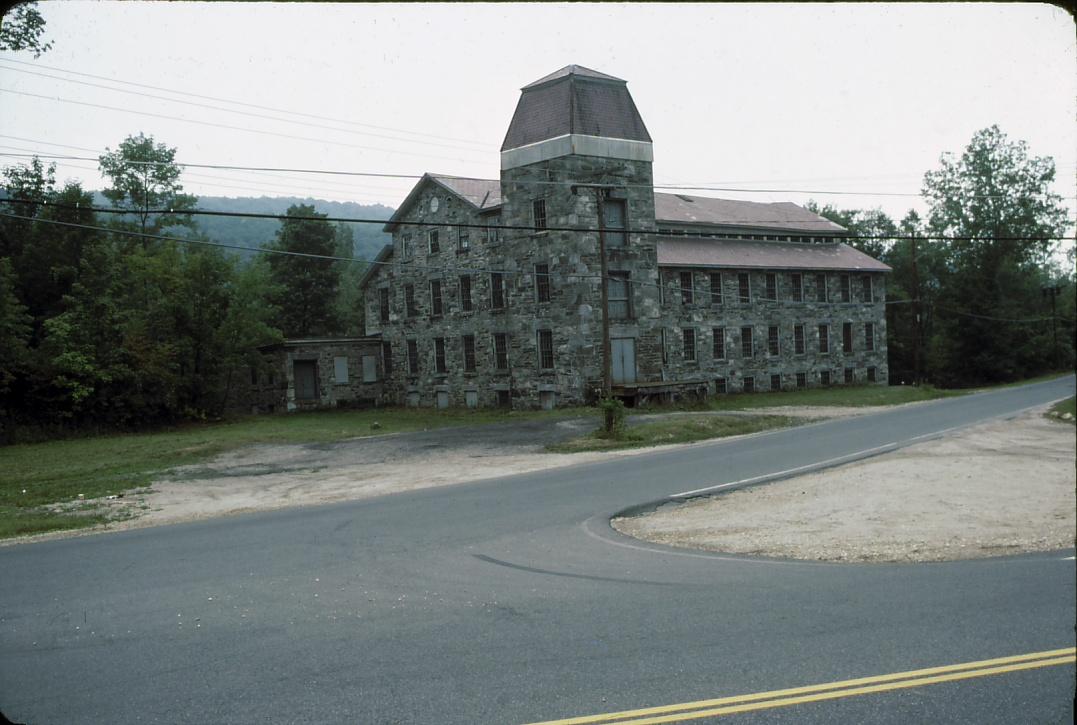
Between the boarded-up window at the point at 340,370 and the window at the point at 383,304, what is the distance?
3262mm

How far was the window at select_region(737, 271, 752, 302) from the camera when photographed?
131 ft

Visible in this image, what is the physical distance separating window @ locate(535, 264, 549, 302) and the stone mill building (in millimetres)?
66

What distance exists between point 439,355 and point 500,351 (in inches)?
175

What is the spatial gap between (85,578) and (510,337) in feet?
85.3

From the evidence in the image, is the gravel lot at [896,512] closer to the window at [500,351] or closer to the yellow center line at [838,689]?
the yellow center line at [838,689]

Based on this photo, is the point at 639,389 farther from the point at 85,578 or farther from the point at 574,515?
the point at 85,578

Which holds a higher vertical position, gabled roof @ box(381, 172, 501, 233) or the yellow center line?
gabled roof @ box(381, 172, 501, 233)

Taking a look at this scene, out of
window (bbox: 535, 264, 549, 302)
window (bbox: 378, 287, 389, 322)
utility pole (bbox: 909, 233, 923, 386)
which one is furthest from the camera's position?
window (bbox: 378, 287, 389, 322)

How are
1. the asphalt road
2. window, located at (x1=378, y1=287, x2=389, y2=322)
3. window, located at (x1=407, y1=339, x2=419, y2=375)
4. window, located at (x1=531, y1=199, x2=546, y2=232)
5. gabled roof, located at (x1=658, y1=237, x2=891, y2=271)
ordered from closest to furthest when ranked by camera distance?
the asphalt road < window, located at (x1=531, y1=199, x2=546, y2=232) < gabled roof, located at (x1=658, y1=237, x2=891, y2=271) < window, located at (x1=407, y1=339, x2=419, y2=375) < window, located at (x1=378, y1=287, x2=389, y2=322)

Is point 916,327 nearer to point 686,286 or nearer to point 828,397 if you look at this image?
point 828,397

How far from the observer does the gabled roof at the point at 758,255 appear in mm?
38219

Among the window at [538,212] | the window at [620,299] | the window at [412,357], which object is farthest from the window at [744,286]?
the window at [412,357]

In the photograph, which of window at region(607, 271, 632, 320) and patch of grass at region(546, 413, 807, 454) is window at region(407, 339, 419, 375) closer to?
window at region(607, 271, 632, 320)

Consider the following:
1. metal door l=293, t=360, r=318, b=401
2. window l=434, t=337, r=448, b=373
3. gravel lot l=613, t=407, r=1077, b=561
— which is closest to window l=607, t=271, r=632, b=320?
window l=434, t=337, r=448, b=373
